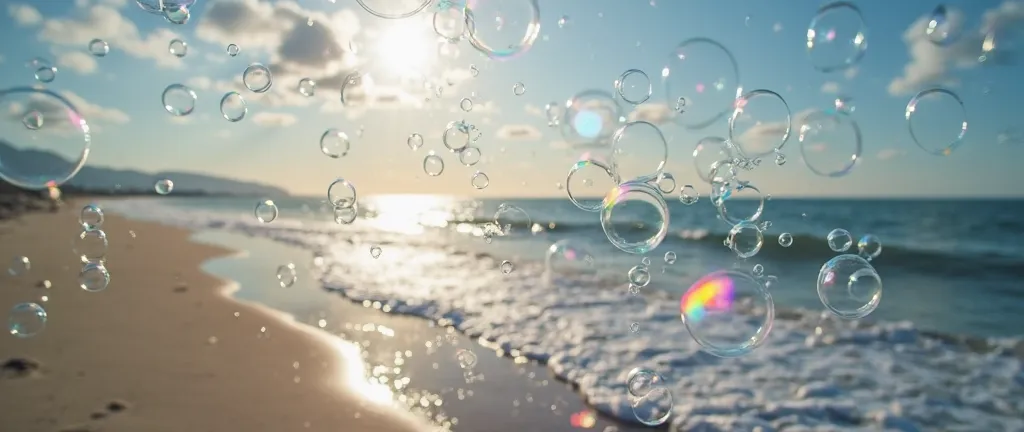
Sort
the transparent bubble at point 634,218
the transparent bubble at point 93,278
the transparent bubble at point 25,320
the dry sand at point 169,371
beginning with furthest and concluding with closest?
the transparent bubble at point 93,278
the transparent bubble at point 634,218
the transparent bubble at point 25,320
the dry sand at point 169,371

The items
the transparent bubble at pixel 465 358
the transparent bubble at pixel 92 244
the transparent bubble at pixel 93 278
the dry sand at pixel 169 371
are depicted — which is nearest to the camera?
the dry sand at pixel 169 371

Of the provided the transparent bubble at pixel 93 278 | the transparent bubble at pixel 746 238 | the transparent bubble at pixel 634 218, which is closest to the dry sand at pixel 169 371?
the transparent bubble at pixel 93 278

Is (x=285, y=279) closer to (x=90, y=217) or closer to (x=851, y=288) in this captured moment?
(x=90, y=217)

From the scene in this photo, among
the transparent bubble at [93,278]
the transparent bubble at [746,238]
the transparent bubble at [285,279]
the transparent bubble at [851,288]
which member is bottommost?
the transparent bubble at [93,278]

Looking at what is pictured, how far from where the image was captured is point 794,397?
205 inches

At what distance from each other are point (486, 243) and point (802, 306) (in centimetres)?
1120

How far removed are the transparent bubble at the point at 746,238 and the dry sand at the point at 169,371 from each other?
3824 millimetres

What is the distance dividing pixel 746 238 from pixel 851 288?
1.07 metres

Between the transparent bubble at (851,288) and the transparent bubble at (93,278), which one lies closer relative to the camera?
the transparent bubble at (93,278)

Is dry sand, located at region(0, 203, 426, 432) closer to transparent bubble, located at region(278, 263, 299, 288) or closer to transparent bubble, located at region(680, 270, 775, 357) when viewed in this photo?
transparent bubble, located at region(278, 263, 299, 288)

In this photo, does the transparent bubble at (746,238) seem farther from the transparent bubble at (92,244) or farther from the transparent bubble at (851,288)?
the transparent bubble at (92,244)

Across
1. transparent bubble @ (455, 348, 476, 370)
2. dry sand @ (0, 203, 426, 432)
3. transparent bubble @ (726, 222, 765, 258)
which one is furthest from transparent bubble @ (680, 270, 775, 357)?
dry sand @ (0, 203, 426, 432)

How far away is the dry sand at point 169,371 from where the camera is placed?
4230mm

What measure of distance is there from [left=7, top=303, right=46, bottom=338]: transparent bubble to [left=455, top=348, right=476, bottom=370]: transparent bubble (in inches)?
143
